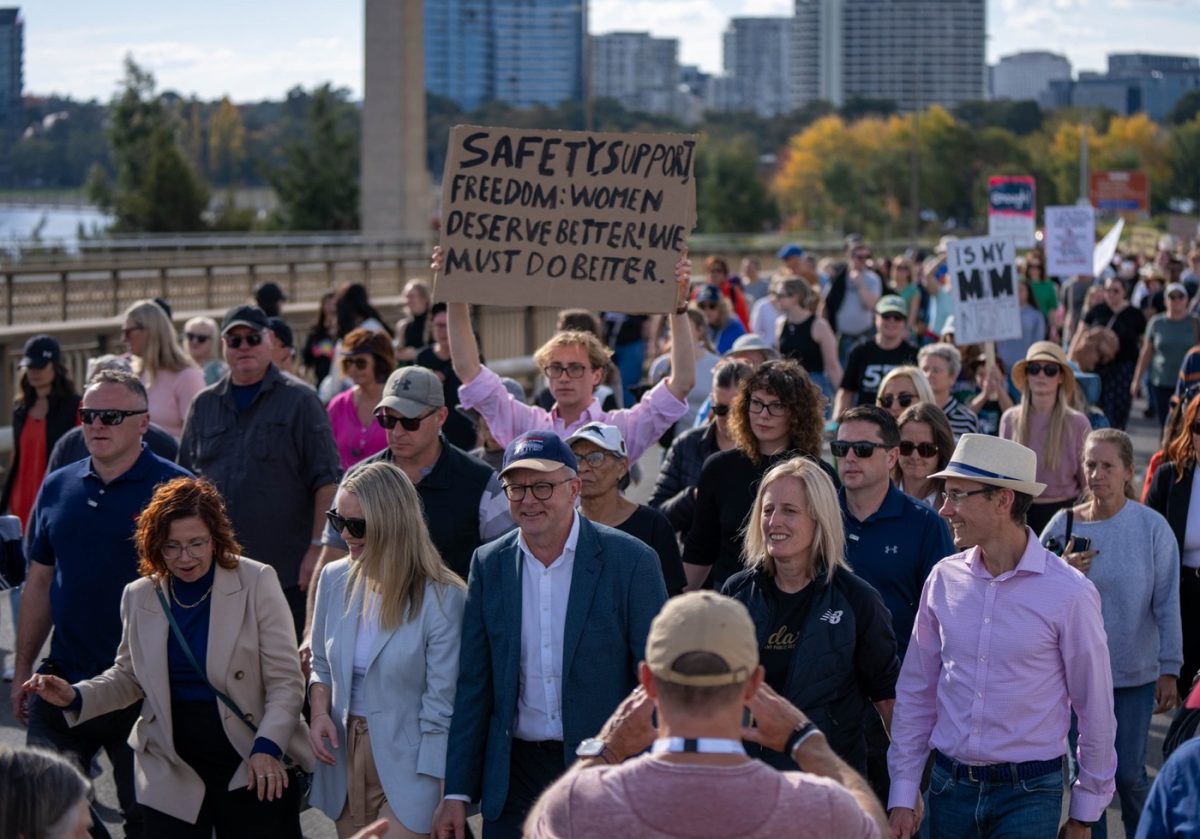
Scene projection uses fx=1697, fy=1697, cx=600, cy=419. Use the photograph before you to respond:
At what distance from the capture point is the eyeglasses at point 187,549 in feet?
17.6

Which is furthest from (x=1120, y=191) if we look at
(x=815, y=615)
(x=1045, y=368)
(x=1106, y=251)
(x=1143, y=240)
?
(x=815, y=615)

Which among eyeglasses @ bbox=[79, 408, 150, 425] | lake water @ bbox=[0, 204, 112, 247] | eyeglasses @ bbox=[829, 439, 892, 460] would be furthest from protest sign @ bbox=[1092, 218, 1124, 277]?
lake water @ bbox=[0, 204, 112, 247]

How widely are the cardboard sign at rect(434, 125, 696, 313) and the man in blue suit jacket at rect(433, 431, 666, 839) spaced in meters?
2.36

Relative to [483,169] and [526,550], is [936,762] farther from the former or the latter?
[483,169]

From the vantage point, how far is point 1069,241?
19.4 m

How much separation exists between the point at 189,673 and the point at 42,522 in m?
1.18

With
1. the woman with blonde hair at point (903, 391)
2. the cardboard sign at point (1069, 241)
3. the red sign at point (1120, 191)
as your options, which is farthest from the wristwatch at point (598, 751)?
the red sign at point (1120, 191)

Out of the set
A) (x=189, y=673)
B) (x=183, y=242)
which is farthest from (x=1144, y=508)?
(x=183, y=242)

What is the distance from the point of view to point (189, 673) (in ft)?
17.9

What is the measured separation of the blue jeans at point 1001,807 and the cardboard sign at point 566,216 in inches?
113

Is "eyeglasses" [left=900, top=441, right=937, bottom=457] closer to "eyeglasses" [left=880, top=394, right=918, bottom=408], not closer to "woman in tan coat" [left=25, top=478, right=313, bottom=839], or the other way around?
"eyeglasses" [left=880, top=394, right=918, bottom=408]

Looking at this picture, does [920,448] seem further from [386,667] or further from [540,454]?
[386,667]

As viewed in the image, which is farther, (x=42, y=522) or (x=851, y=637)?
(x=42, y=522)

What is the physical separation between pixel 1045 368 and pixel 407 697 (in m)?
4.54
